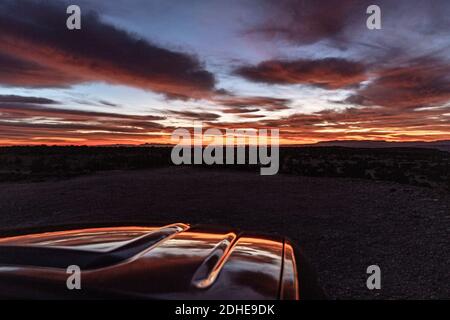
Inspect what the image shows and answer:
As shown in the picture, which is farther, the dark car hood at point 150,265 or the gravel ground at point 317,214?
the gravel ground at point 317,214

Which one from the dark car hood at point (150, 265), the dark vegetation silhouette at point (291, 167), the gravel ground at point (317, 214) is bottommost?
the gravel ground at point (317, 214)

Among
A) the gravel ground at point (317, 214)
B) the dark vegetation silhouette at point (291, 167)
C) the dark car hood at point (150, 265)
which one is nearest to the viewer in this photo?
the dark car hood at point (150, 265)

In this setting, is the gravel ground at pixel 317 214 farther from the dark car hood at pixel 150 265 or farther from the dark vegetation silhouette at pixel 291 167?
the dark vegetation silhouette at pixel 291 167

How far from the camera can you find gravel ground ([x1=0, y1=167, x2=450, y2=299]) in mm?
6381

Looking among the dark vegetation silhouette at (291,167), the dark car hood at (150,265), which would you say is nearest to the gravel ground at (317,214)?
the dark car hood at (150,265)

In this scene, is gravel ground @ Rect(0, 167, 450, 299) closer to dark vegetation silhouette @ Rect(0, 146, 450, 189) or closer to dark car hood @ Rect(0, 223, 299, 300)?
dark car hood @ Rect(0, 223, 299, 300)

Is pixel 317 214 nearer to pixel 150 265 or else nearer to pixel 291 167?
pixel 150 265

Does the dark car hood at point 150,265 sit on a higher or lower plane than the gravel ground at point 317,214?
higher

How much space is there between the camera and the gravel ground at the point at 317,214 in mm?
6381

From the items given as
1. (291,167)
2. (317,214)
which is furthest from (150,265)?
(291,167)

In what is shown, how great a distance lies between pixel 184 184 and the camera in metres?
16.8
